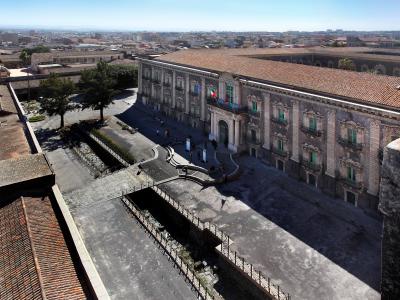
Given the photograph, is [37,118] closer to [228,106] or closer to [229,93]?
[229,93]

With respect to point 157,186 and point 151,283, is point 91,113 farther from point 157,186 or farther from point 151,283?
point 151,283

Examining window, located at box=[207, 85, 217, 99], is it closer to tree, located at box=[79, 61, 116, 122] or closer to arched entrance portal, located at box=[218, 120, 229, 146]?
arched entrance portal, located at box=[218, 120, 229, 146]

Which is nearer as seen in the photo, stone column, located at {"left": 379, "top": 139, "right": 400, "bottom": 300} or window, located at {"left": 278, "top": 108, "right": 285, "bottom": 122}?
stone column, located at {"left": 379, "top": 139, "right": 400, "bottom": 300}

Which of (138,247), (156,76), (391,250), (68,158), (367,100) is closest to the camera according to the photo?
(391,250)

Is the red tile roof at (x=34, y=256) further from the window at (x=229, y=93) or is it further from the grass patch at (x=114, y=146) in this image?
the window at (x=229, y=93)

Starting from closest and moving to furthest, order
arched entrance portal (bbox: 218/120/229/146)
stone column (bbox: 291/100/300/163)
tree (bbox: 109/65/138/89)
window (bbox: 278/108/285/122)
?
stone column (bbox: 291/100/300/163), window (bbox: 278/108/285/122), arched entrance portal (bbox: 218/120/229/146), tree (bbox: 109/65/138/89)

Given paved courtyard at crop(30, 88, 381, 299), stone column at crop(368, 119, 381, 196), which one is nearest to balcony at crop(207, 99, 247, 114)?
paved courtyard at crop(30, 88, 381, 299)

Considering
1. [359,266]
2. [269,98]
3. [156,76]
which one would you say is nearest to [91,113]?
[156,76]
